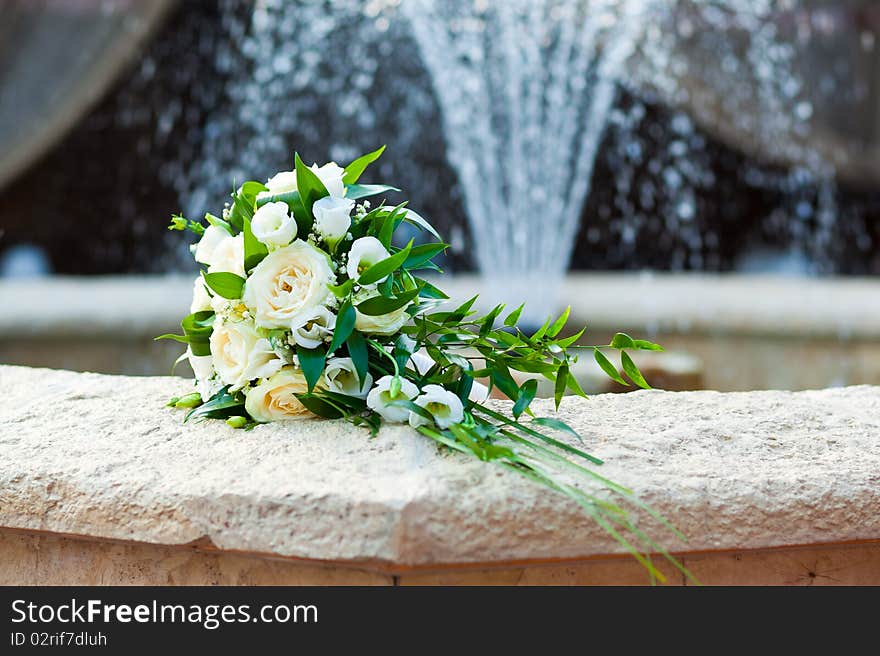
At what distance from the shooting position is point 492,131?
174 inches

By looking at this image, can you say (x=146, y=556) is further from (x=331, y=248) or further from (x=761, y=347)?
(x=761, y=347)

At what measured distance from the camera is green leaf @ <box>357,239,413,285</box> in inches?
29.3

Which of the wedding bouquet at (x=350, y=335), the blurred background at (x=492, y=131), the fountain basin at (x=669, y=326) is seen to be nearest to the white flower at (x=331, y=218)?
the wedding bouquet at (x=350, y=335)

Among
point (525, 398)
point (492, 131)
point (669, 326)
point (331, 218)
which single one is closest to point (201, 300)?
point (331, 218)

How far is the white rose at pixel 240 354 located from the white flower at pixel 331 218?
0.09 m

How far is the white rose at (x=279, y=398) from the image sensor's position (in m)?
0.79

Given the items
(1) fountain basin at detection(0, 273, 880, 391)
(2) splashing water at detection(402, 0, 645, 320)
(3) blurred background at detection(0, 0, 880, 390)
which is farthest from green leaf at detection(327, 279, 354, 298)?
(2) splashing water at detection(402, 0, 645, 320)

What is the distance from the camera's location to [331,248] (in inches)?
31.2

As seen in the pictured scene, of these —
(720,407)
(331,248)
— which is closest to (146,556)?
(331,248)

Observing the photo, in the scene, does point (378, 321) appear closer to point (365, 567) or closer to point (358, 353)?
point (358, 353)

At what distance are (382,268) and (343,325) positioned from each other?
5 centimetres

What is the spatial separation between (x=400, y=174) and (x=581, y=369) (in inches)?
124

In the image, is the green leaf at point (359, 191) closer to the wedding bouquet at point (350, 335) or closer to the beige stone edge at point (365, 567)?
the wedding bouquet at point (350, 335)
